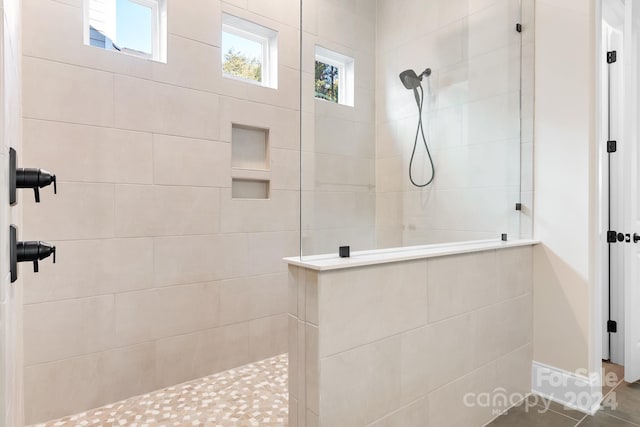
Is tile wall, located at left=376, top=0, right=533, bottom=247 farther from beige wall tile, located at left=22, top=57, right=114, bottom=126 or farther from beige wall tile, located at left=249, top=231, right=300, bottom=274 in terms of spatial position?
beige wall tile, located at left=22, top=57, right=114, bottom=126

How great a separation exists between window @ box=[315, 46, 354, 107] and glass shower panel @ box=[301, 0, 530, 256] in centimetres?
Answer: 2

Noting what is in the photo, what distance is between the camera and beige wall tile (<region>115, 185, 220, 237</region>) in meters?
2.02

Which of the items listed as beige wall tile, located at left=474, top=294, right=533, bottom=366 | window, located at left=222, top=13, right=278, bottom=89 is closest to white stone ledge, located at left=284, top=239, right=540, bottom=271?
beige wall tile, located at left=474, top=294, right=533, bottom=366

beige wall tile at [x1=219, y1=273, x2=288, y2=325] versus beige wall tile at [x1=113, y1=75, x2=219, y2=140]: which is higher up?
beige wall tile at [x1=113, y1=75, x2=219, y2=140]

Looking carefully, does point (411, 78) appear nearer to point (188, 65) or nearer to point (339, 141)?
point (339, 141)

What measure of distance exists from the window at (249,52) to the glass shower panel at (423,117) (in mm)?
880

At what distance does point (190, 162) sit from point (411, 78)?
1.44 metres

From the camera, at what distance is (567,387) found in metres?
2.01

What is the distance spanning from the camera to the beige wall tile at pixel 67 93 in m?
1.75

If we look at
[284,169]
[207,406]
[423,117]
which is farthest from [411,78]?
[207,406]

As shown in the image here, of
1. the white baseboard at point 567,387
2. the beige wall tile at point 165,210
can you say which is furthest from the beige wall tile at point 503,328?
the beige wall tile at point 165,210

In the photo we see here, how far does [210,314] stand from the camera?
2346 millimetres

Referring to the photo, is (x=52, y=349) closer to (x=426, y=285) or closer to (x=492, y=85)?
(x=426, y=285)

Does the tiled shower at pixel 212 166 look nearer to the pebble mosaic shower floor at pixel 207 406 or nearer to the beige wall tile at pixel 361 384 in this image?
the pebble mosaic shower floor at pixel 207 406
